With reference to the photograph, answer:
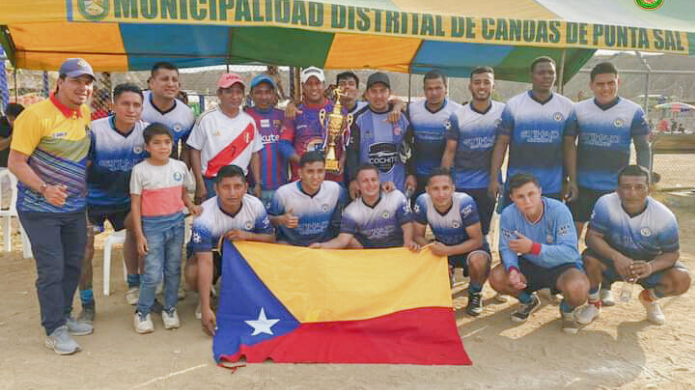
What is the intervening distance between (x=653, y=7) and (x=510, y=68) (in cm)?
197

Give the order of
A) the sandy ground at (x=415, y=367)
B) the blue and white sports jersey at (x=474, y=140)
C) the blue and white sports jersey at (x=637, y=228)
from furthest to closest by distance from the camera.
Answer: the blue and white sports jersey at (x=474, y=140)
the blue and white sports jersey at (x=637, y=228)
the sandy ground at (x=415, y=367)

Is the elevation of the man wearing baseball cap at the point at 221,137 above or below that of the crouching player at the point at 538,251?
above

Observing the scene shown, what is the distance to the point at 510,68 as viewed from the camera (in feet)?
26.2

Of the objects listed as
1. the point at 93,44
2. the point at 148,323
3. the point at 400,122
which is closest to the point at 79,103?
the point at 148,323

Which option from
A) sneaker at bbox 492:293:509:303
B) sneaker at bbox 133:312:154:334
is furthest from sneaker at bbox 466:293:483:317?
sneaker at bbox 133:312:154:334

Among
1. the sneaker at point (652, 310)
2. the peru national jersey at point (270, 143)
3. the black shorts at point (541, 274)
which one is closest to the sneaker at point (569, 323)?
the black shorts at point (541, 274)

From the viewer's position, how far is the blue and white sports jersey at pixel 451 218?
466 cm

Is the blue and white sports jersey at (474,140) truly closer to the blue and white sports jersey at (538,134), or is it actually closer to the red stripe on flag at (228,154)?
the blue and white sports jersey at (538,134)

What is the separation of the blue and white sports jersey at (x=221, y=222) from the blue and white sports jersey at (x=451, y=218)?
1.33m

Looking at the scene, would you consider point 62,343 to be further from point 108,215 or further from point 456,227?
point 456,227

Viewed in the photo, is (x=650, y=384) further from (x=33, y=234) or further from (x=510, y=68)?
(x=510, y=68)

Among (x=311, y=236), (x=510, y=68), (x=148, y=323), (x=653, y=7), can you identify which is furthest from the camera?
(x=510, y=68)

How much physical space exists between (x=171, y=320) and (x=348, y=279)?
149 cm

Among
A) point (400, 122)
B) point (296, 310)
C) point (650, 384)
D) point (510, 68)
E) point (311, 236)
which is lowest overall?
point (650, 384)
